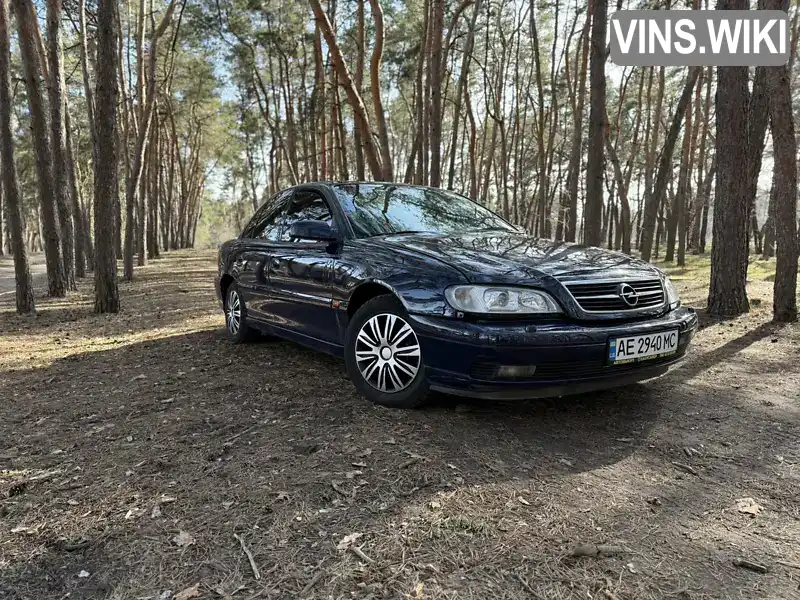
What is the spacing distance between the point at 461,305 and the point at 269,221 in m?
2.88

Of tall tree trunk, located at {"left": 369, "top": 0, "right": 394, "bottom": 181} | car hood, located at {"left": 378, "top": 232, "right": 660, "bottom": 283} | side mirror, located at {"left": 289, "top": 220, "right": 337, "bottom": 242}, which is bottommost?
car hood, located at {"left": 378, "top": 232, "right": 660, "bottom": 283}

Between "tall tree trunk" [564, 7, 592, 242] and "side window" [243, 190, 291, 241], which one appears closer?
"side window" [243, 190, 291, 241]

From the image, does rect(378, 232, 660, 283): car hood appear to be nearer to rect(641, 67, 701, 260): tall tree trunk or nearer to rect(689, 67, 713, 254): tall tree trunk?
rect(641, 67, 701, 260): tall tree trunk

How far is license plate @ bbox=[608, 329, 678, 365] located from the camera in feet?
9.70

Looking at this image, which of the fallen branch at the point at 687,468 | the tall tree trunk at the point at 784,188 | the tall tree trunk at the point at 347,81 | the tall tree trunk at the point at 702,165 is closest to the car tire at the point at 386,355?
the fallen branch at the point at 687,468

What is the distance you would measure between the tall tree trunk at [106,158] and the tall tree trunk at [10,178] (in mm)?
985

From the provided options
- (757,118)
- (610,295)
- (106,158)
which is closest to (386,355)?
(610,295)

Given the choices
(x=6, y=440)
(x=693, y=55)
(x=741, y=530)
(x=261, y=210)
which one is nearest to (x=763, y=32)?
(x=693, y=55)

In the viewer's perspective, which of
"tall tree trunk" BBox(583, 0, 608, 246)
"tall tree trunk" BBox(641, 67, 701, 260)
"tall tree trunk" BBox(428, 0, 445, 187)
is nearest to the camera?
"tall tree trunk" BBox(583, 0, 608, 246)

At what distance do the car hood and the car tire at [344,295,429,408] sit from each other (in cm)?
44

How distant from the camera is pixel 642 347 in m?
3.08

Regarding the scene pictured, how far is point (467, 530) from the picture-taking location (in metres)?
2.14

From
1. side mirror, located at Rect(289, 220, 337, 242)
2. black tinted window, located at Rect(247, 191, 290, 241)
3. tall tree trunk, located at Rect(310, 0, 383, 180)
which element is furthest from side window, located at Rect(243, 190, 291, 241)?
tall tree trunk, located at Rect(310, 0, 383, 180)

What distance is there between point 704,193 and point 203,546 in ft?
76.5
